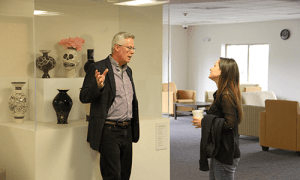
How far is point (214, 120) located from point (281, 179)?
2.42 m

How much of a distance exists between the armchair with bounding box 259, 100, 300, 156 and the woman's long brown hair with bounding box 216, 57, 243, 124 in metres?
3.50

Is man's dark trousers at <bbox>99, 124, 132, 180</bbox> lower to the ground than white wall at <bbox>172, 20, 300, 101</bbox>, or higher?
lower

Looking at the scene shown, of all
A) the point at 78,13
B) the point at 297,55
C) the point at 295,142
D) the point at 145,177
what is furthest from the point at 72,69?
the point at 297,55

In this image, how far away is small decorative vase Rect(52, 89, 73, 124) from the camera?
11.0 feet

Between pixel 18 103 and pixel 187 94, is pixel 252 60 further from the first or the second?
pixel 18 103

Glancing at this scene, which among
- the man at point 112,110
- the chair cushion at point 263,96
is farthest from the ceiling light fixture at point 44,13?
the chair cushion at point 263,96

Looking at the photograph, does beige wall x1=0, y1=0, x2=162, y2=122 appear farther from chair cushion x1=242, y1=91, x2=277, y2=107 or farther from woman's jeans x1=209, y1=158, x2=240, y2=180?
chair cushion x1=242, y1=91, x2=277, y2=107

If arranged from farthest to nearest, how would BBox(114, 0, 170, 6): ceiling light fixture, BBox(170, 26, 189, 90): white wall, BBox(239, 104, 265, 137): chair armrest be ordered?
BBox(170, 26, 189, 90): white wall, BBox(239, 104, 265, 137): chair armrest, BBox(114, 0, 170, 6): ceiling light fixture

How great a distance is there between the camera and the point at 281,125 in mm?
5957

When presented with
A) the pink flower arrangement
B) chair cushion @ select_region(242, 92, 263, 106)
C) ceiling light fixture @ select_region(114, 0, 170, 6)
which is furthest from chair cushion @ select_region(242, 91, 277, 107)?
the pink flower arrangement

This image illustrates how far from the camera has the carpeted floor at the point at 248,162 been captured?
15.6 ft

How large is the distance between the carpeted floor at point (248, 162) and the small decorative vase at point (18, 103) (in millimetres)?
2083

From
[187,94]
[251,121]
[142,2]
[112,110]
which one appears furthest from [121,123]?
[187,94]

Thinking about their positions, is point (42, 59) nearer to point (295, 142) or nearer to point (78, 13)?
point (78, 13)
